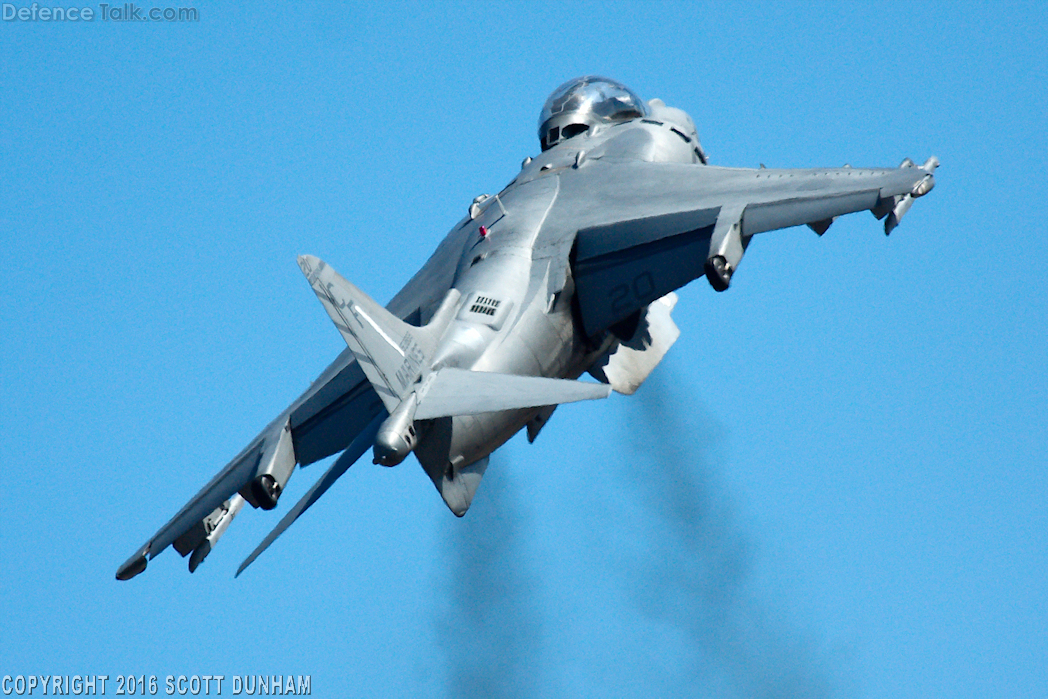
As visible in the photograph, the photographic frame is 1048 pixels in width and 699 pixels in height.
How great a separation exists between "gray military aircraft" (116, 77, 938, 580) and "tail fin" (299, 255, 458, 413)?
0.03 m

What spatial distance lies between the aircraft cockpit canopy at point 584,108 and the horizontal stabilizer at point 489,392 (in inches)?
440

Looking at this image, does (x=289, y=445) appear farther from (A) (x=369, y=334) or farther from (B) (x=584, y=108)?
(B) (x=584, y=108)

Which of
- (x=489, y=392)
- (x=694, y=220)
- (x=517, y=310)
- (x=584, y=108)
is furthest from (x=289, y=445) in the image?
(x=584, y=108)

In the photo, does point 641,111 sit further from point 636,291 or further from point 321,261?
point 321,261

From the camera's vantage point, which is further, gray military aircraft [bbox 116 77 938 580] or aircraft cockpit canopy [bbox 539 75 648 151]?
aircraft cockpit canopy [bbox 539 75 648 151]

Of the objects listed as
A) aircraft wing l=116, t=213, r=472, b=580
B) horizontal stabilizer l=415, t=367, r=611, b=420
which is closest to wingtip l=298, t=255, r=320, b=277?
horizontal stabilizer l=415, t=367, r=611, b=420

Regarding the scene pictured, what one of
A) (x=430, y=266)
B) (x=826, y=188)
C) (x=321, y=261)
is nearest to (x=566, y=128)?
(x=430, y=266)

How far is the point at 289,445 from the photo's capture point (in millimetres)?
30578

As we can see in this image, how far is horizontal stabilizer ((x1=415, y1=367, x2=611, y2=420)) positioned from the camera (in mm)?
24578

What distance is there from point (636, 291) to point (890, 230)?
16.1 ft

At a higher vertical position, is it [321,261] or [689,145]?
[321,261]

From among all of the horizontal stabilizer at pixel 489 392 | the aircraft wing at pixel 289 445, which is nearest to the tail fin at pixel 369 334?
the horizontal stabilizer at pixel 489 392

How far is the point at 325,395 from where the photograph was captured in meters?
31.1

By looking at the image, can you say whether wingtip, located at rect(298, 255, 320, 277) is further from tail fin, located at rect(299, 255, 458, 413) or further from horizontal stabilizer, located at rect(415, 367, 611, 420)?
horizontal stabilizer, located at rect(415, 367, 611, 420)
